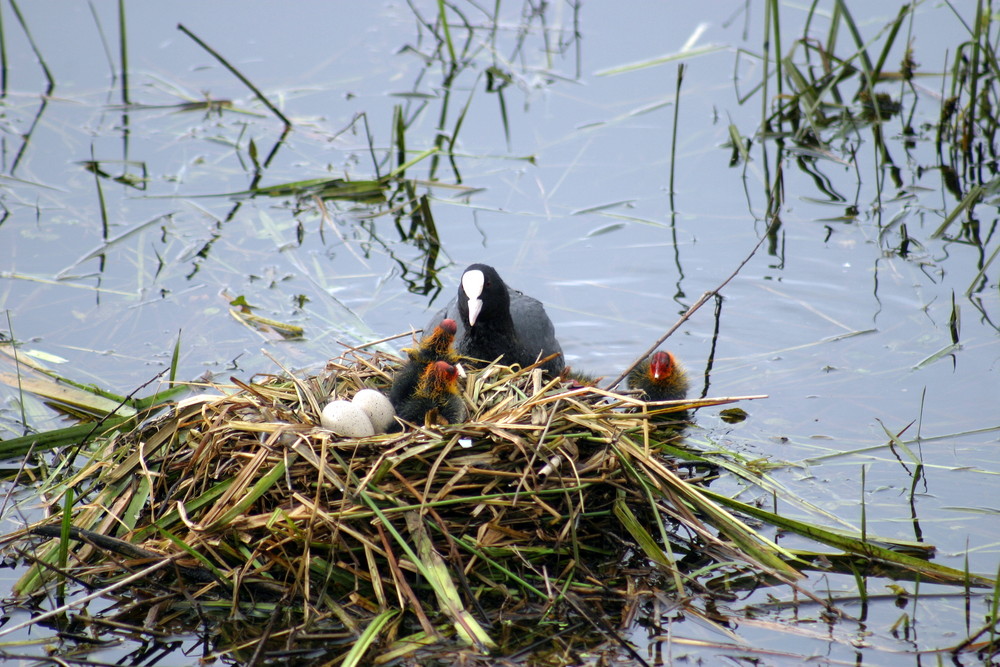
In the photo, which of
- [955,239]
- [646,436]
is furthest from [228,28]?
[646,436]

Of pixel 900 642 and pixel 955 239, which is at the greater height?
pixel 955 239

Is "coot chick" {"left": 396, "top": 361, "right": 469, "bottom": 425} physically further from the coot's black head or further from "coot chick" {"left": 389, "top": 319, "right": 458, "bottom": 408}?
the coot's black head

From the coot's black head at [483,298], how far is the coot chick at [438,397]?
83cm

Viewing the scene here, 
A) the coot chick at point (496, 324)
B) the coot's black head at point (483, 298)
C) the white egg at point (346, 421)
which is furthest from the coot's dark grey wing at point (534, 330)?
the white egg at point (346, 421)

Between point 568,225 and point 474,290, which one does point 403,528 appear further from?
point 568,225

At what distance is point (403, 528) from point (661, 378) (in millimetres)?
1526

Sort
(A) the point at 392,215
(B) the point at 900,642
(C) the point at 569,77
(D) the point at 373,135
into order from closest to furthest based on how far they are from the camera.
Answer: (B) the point at 900,642 → (A) the point at 392,215 → (D) the point at 373,135 → (C) the point at 569,77

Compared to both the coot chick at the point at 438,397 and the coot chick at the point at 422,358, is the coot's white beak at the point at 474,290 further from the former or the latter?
the coot chick at the point at 438,397

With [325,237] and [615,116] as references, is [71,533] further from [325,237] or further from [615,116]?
[615,116]

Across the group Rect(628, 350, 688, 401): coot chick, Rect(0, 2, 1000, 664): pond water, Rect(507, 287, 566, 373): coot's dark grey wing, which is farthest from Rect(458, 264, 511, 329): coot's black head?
Rect(0, 2, 1000, 664): pond water

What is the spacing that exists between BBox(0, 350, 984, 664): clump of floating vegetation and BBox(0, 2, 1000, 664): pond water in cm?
33

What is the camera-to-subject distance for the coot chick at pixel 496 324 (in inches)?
179

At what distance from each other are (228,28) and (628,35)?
2933 mm

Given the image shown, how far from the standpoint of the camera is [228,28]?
8078mm
